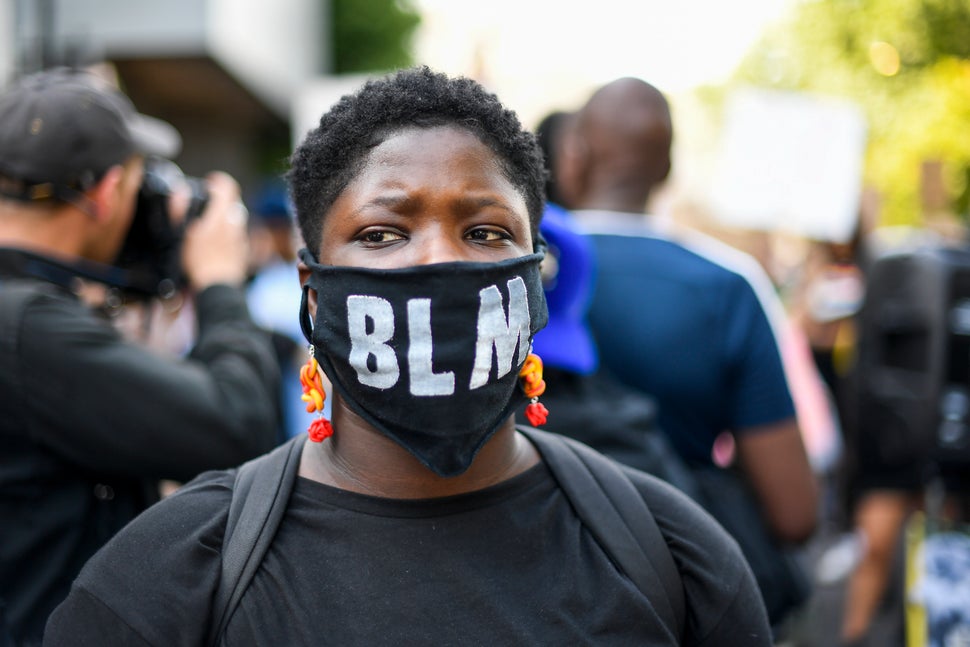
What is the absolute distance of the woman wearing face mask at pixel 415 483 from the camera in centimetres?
154

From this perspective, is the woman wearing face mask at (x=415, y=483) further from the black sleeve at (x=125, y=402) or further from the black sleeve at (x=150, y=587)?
the black sleeve at (x=125, y=402)

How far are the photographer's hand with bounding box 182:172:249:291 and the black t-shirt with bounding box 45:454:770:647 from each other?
43.0 inches

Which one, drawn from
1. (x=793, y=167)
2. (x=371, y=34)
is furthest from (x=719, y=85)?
(x=793, y=167)

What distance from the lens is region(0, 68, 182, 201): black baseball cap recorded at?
2268mm

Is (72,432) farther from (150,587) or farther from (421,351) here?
(421,351)

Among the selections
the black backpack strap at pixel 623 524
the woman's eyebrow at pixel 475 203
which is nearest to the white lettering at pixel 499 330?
the woman's eyebrow at pixel 475 203

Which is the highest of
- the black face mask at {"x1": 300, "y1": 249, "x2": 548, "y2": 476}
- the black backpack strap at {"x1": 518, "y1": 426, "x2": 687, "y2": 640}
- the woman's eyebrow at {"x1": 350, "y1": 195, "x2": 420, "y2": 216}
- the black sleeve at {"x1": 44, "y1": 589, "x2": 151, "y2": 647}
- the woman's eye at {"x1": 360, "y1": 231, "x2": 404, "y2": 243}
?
the woman's eyebrow at {"x1": 350, "y1": 195, "x2": 420, "y2": 216}

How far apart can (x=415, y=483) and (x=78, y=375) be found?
85 centimetres

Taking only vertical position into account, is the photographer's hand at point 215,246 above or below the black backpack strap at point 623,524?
above

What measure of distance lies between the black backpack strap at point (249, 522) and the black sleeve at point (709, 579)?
0.63 m

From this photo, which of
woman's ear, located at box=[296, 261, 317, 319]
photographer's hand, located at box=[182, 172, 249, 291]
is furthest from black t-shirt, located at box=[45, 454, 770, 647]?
photographer's hand, located at box=[182, 172, 249, 291]

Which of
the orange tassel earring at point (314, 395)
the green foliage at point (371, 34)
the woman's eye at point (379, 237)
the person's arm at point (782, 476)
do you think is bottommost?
the person's arm at point (782, 476)

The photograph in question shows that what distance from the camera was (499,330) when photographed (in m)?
1.61

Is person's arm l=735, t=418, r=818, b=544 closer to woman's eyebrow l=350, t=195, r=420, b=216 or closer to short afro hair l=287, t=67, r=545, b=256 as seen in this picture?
short afro hair l=287, t=67, r=545, b=256
